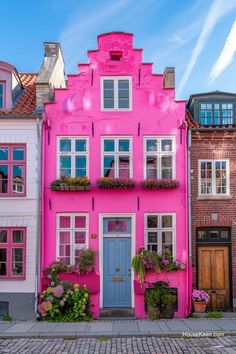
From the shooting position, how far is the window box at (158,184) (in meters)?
14.2

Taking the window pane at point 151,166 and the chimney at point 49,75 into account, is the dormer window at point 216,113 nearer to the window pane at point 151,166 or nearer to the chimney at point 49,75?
the window pane at point 151,166

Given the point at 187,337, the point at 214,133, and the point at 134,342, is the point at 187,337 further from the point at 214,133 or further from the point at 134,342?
the point at 214,133

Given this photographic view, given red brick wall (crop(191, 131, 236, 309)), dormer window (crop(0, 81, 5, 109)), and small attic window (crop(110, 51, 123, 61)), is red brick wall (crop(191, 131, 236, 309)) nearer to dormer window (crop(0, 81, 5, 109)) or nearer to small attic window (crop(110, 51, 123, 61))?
small attic window (crop(110, 51, 123, 61))

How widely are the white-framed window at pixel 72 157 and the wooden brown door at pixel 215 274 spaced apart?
4.89 meters

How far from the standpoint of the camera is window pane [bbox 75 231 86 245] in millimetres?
14531

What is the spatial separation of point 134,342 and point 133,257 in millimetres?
3614

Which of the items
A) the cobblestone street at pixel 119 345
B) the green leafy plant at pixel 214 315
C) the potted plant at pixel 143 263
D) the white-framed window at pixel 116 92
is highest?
the white-framed window at pixel 116 92

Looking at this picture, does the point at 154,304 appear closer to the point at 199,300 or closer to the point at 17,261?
the point at 199,300

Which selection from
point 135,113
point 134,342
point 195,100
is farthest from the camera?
point 195,100

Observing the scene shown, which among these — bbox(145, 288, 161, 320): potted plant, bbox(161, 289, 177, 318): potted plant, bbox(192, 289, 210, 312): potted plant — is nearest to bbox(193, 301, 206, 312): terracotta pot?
bbox(192, 289, 210, 312): potted plant

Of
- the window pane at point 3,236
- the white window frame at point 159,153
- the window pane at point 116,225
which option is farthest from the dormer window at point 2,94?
the window pane at point 116,225

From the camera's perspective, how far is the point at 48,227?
1445cm

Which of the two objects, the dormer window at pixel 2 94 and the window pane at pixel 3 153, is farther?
the dormer window at pixel 2 94

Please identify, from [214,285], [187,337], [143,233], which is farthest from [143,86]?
[187,337]
